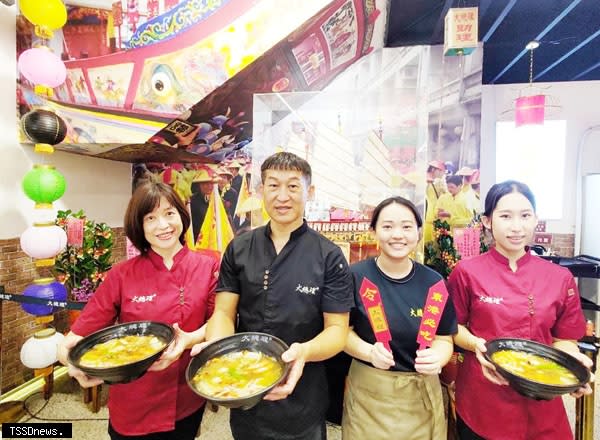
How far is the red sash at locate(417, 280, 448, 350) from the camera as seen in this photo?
4.30 ft

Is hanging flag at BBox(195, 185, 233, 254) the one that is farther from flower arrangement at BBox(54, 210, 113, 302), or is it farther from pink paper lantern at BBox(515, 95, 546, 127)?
pink paper lantern at BBox(515, 95, 546, 127)

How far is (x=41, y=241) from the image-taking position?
7.65 ft

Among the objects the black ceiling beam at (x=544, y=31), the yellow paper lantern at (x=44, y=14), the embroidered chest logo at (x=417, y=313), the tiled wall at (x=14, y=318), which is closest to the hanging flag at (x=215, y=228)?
the tiled wall at (x=14, y=318)

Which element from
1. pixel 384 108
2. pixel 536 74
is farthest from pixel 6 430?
pixel 536 74

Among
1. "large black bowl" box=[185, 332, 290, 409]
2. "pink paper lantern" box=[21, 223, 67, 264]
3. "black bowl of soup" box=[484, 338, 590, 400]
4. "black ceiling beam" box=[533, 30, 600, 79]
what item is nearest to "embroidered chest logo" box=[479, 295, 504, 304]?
"black bowl of soup" box=[484, 338, 590, 400]

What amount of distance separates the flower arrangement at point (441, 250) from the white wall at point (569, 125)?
1924mm

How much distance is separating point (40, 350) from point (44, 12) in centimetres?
272

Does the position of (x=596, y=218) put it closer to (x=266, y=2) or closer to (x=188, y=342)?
(x=266, y=2)

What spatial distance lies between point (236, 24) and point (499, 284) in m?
2.73

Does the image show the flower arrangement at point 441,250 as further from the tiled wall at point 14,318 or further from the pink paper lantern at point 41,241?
the tiled wall at point 14,318

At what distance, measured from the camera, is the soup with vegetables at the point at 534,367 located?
119 cm

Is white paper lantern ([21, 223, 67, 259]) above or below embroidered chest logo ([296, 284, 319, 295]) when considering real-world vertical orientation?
above

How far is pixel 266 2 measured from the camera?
2.47 meters

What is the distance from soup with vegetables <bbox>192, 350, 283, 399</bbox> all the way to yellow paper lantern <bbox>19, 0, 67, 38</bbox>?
9.56 ft
